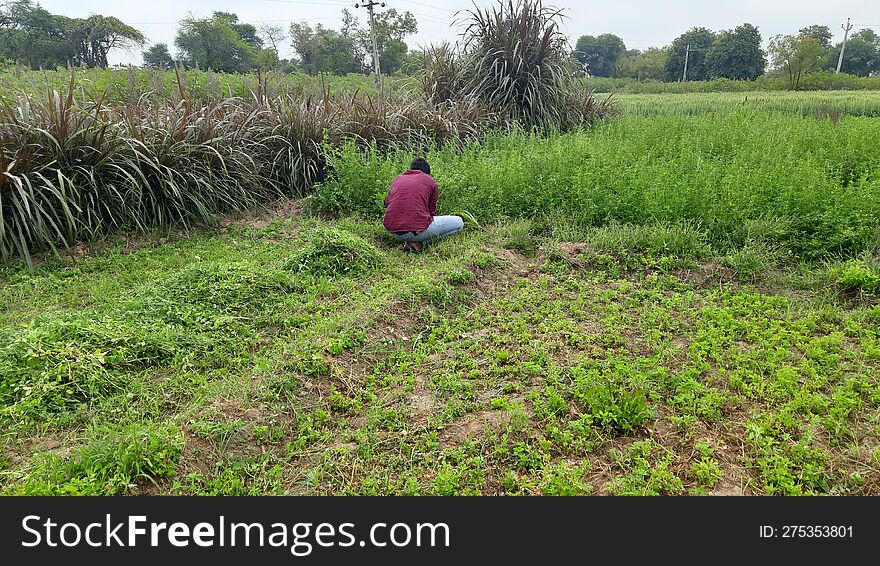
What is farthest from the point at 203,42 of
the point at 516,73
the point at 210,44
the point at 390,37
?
the point at 516,73

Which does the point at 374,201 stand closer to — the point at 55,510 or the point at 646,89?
the point at 55,510

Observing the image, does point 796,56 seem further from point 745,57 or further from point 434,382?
point 434,382

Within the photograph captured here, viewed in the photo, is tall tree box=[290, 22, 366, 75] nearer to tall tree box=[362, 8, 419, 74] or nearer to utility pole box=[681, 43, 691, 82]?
tall tree box=[362, 8, 419, 74]

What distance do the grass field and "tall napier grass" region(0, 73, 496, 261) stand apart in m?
0.38

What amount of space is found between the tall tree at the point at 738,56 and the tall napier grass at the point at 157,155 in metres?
40.4

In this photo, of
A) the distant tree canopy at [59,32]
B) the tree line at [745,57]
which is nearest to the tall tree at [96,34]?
the distant tree canopy at [59,32]

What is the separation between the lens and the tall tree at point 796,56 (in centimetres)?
2677

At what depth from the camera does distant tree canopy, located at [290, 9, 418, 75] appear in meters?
37.8

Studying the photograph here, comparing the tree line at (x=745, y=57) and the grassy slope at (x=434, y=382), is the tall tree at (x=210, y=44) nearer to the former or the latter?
the tree line at (x=745, y=57)

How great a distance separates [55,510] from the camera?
6.66ft

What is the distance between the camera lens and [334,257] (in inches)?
185

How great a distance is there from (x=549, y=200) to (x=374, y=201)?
2037 millimetres

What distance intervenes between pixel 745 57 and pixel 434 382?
4573 cm

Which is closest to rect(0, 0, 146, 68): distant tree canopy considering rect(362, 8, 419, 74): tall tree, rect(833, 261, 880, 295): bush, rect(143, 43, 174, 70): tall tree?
rect(143, 43, 174, 70): tall tree
